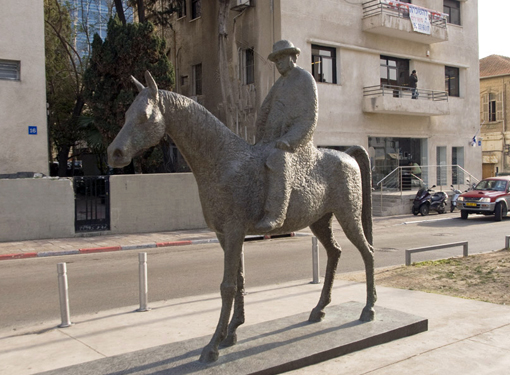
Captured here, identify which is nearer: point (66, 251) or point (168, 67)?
point (66, 251)

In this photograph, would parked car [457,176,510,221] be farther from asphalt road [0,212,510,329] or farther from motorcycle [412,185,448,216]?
asphalt road [0,212,510,329]

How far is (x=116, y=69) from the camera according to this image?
18.9 m

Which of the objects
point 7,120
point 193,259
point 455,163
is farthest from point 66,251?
point 455,163

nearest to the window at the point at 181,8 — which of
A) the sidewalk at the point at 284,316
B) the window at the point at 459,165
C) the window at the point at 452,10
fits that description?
the window at the point at 452,10

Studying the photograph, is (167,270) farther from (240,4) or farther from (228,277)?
(240,4)

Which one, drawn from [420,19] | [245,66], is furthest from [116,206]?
[420,19]

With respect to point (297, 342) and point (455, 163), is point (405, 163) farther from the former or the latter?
point (297, 342)

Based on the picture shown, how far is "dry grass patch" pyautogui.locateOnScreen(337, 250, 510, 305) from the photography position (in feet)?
25.2

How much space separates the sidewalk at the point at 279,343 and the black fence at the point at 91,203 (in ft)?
29.8

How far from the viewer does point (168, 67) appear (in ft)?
63.5

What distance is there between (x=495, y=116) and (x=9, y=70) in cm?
4175

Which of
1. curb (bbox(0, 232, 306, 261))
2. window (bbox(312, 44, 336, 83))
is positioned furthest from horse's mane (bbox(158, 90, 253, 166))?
window (bbox(312, 44, 336, 83))

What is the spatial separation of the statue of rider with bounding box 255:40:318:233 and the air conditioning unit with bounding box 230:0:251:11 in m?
17.6

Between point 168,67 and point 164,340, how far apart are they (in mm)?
15263
